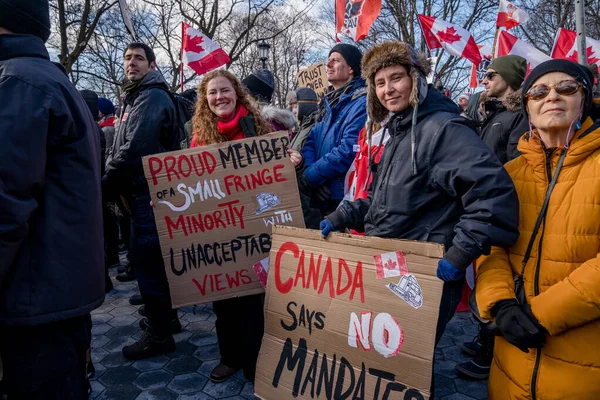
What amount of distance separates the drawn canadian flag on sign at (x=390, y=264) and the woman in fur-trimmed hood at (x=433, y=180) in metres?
0.15

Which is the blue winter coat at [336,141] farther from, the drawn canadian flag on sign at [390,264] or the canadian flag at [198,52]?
the canadian flag at [198,52]

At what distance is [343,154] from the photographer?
2848mm

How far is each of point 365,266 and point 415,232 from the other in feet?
0.90

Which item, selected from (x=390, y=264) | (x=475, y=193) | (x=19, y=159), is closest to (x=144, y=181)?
(x=19, y=159)

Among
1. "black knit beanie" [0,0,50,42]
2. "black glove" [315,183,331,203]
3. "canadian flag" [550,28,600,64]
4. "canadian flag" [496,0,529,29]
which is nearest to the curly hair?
"black glove" [315,183,331,203]

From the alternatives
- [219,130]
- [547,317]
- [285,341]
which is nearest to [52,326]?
[285,341]

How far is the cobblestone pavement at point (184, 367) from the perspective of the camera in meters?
2.74

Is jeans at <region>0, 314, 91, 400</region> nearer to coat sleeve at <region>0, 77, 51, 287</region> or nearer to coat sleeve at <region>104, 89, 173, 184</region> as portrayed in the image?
coat sleeve at <region>0, 77, 51, 287</region>

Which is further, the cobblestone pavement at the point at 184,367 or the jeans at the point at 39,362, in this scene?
the cobblestone pavement at the point at 184,367

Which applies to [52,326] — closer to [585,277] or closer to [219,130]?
[219,130]

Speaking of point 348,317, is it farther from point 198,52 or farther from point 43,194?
point 198,52

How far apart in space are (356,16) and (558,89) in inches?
184

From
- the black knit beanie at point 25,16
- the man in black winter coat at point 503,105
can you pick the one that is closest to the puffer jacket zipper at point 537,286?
the man in black winter coat at point 503,105

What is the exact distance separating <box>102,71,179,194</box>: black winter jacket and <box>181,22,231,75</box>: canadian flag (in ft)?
12.9
